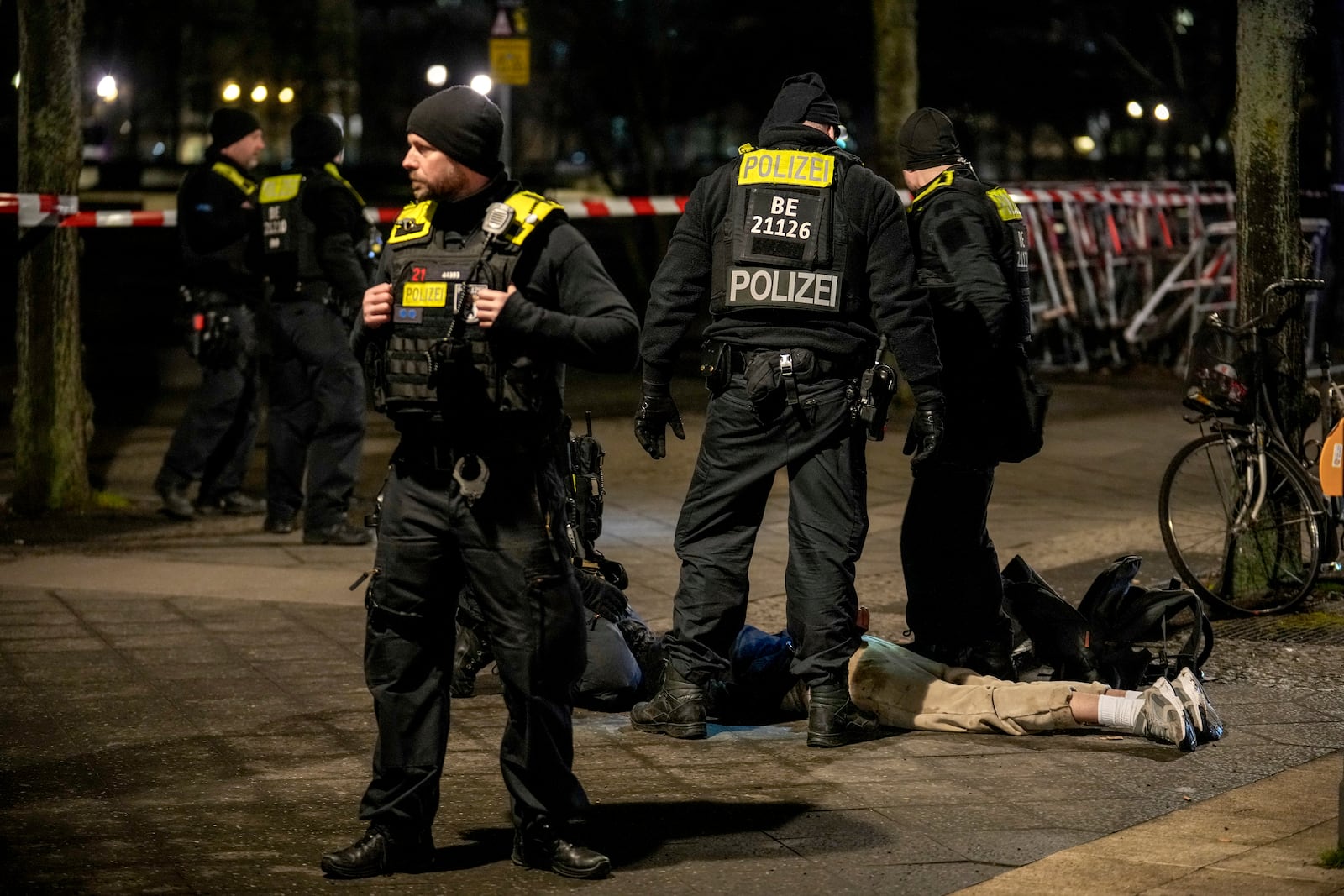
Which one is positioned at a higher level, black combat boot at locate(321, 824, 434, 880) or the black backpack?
the black backpack

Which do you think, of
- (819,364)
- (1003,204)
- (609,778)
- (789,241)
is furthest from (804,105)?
(609,778)

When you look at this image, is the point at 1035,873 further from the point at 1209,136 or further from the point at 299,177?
the point at 1209,136

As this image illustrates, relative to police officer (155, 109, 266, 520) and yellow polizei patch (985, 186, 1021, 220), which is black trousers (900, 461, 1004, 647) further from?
police officer (155, 109, 266, 520)

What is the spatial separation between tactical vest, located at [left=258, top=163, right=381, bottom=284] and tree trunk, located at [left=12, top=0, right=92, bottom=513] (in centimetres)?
141

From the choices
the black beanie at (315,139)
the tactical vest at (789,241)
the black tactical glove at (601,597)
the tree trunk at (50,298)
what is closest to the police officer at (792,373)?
the tactical vest at (789,241)

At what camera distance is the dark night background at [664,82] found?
2078 centimetres

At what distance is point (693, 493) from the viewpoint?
5984mm

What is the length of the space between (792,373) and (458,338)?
5.50 ft

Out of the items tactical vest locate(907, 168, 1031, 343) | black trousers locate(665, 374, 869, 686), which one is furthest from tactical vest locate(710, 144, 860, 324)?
tactical vest locate(907, 168, 1031, 343)

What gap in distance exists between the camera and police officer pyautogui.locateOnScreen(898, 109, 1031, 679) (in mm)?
6246

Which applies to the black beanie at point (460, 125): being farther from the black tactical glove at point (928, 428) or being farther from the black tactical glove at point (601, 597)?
the black tactical glove at point (601, 597)

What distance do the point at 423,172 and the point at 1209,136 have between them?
1861cm

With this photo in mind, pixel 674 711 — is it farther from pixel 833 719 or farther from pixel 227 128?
pixel 227 128

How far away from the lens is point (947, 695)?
5.96 metres
